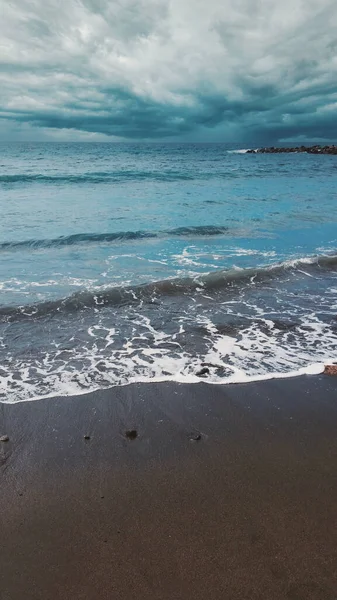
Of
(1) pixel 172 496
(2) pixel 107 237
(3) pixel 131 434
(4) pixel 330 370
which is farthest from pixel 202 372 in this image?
(2) pixel 107 237

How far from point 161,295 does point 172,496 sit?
7169mm

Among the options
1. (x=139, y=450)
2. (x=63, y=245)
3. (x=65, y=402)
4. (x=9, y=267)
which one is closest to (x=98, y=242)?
(x=63, y=245)

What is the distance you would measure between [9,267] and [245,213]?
14.8m

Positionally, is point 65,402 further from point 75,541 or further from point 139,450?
point 75,541

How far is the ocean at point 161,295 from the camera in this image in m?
7.02

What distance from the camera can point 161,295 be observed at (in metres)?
11.0

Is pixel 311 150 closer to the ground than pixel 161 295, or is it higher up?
higher up

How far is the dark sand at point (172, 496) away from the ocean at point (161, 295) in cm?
81

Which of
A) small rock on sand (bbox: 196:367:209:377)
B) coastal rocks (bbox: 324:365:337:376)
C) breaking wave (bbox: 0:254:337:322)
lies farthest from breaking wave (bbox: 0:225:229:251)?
coastal rocks (bbox: 324:365:337:376)

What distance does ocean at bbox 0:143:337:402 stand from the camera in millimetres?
7020

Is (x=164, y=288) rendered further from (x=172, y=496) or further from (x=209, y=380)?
(x=172, y=496)

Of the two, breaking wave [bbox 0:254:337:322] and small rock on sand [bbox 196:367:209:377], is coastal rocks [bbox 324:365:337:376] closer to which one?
small rock on sand [bbox 196:367:209:377]

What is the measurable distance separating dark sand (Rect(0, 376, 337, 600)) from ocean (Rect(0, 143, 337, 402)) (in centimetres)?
81

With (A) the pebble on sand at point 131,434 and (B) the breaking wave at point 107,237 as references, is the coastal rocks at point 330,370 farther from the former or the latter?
(B) the breaking wave at point 107,237
